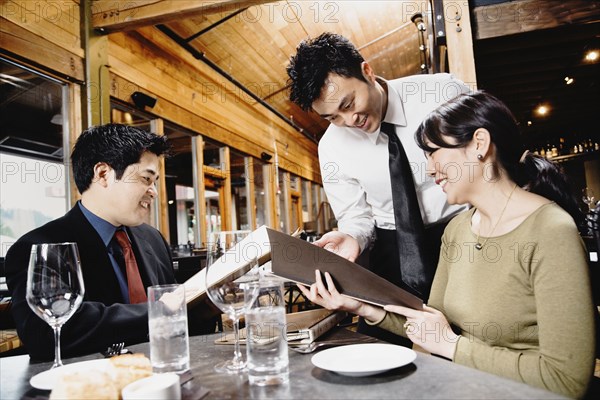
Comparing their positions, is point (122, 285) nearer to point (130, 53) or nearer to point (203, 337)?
point (203, 337)

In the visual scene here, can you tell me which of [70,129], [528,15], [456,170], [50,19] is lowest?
[456,170]

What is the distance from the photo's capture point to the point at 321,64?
1.81 m

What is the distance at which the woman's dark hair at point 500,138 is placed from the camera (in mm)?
1333

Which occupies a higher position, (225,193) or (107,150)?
(225,193)

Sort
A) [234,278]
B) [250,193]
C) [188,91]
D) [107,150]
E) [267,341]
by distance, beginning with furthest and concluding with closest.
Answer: [250,193], [188,91], [107,150], [234,278], [267,341]

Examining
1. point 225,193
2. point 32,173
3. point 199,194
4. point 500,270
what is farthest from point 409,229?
point 225,193

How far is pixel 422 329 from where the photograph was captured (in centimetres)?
114

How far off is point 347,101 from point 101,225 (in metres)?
1.09

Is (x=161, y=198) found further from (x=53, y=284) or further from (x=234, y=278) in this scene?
(x=234, y=278)

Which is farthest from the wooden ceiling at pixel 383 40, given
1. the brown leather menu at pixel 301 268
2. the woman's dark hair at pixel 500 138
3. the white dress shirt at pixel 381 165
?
the brown leather menu at pixel 301 268

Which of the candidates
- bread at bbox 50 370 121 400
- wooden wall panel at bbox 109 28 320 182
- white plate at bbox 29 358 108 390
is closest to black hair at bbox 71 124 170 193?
white plate at bbox 29 358 108 390

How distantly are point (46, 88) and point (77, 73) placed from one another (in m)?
0.30

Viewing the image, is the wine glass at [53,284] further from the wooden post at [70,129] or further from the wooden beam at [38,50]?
the wooden post at [70,129]

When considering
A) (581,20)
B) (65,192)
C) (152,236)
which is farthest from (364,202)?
(65,192)
